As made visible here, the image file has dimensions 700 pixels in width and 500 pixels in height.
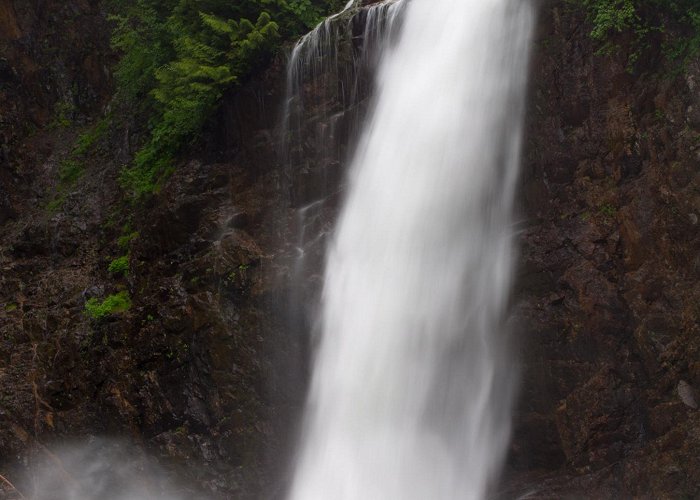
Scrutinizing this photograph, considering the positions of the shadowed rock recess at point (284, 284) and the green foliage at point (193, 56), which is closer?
the shadowed rock recess at point (284, 284)

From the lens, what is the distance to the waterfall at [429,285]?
9.37m

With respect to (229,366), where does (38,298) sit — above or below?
above

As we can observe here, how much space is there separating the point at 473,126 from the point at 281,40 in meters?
5.09

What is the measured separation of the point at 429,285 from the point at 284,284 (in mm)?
2739

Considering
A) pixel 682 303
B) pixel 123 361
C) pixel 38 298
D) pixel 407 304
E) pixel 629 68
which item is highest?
pixel 38 298

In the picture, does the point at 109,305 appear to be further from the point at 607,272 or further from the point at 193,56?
the point at 607,272

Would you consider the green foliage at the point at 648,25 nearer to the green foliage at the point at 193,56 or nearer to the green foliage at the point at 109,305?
the green foliage at the point at 193,56

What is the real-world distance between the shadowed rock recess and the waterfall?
391mm

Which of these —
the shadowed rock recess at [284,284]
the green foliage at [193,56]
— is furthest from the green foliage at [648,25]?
the green foliage at [193,56]

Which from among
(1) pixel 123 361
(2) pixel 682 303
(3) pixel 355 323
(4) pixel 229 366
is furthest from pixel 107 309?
(2) pixel 682 303

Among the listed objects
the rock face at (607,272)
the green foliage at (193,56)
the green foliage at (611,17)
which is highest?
the green foliage at (193,56)

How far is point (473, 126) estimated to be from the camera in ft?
33.8

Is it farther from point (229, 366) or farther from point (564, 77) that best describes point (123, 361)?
point (564, 77)

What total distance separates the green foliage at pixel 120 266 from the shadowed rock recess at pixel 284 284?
0.14 meters
